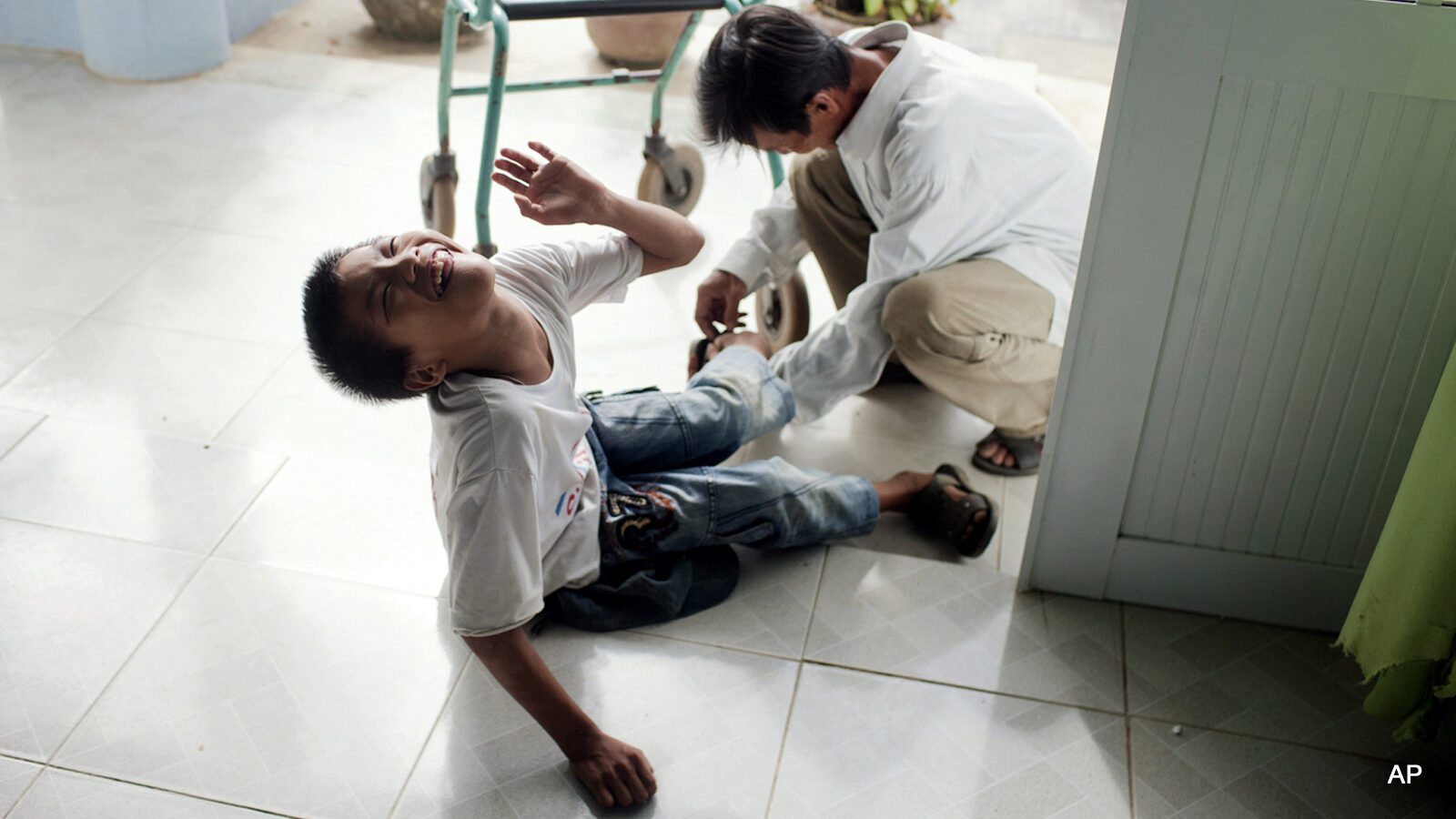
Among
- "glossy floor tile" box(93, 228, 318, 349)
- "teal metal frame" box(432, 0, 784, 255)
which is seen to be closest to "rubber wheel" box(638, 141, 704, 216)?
"teal metal frame" box(432, 0, 784, 255)

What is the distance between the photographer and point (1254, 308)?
55.7 inches

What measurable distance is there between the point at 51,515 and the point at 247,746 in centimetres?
57

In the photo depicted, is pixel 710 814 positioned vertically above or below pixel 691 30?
below

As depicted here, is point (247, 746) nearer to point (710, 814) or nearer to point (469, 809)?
point (469, 809)

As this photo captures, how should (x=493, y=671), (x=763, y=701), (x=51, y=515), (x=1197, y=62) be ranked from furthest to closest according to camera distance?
(x=51, y=515) < (x=763, y=701) < (x=493, y=671) < (x=1197, y=62)

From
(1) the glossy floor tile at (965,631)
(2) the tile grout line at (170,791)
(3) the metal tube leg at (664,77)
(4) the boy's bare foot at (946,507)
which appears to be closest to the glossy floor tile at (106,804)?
(2) the tile grout line at (170,791)

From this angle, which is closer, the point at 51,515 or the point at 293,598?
the point at 293,598

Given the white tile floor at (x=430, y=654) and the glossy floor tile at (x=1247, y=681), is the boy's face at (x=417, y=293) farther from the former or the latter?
the glossy floor tile at (x=1247, y=681)

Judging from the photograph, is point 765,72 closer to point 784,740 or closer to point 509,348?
point 509,348

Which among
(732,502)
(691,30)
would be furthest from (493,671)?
(691,30)

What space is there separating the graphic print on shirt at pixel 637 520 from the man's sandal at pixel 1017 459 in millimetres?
604

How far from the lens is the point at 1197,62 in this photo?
127 cm

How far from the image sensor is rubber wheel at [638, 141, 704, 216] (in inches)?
103

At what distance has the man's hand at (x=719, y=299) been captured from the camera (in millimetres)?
2061
